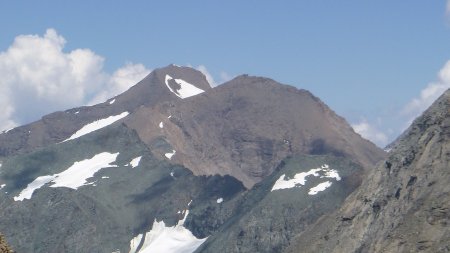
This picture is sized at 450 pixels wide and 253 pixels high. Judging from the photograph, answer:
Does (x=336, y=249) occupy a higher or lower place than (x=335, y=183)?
lower

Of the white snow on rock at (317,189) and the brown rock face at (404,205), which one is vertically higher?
the white snow on rock at (317,189)

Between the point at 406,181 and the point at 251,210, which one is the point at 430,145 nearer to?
the point at 406,181

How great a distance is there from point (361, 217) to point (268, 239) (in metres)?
45.9

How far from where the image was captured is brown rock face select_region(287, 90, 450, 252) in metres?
121

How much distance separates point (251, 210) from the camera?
19850 centimetres

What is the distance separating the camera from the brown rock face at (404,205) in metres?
121

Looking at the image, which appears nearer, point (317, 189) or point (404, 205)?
point (404, 205)

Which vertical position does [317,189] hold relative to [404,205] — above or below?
above

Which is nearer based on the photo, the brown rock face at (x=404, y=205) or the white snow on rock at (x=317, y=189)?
the brown rock face at (x=404, y=205)

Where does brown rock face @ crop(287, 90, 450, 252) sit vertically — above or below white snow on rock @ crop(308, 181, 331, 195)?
below

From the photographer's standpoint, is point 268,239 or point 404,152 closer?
point 404,152

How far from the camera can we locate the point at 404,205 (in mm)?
132750

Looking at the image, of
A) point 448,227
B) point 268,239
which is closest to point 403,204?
point 448,227

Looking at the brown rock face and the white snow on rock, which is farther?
the white snow on rock
